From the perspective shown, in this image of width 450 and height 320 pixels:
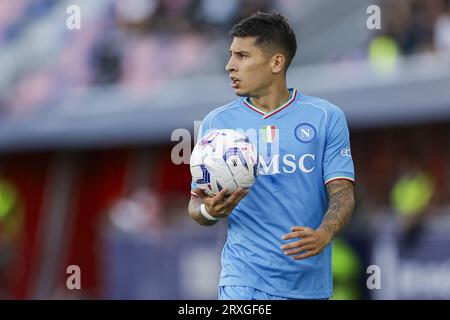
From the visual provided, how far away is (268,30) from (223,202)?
1.00m

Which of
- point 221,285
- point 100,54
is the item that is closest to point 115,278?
point 100,54

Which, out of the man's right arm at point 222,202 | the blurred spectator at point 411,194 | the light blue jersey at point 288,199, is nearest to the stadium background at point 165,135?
the blurred spectator at point 411,194

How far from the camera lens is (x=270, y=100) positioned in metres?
5.62

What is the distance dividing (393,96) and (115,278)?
4.37 m

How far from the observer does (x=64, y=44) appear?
18.0 m

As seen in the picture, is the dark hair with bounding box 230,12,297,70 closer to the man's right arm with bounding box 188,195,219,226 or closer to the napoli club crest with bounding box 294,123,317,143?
the napoli club crest with bounding box 294,123,317,143

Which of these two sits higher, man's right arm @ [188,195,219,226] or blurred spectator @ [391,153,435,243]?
blurred spectator @ [391,153,435,243]

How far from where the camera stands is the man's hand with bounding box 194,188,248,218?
513cm

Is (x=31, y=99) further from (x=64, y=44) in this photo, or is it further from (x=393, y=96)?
(x=393, y=96)

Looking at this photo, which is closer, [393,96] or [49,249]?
[393,96]

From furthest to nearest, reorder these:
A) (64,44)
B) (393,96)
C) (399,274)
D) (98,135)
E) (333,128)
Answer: (64,44) → (98,135) → (393,96) → (399,274) → (333,128)

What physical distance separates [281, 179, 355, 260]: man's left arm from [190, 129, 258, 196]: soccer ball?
1.36ft

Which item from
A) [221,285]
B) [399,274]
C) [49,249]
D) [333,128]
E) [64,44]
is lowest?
[221,285]

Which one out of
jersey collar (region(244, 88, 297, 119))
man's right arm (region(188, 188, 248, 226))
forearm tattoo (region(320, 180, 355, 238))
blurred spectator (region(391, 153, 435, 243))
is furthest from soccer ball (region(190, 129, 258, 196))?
blurred spectator (region(391, 153, 435, 243))
